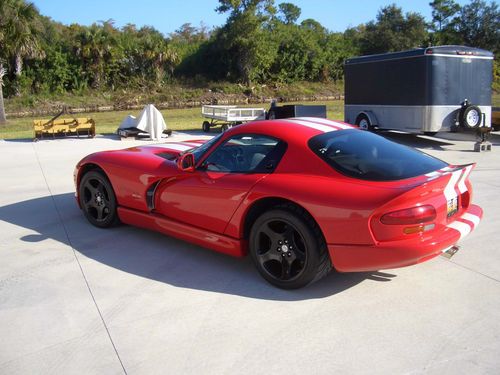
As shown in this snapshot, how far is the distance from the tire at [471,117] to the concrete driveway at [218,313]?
8.42 meters

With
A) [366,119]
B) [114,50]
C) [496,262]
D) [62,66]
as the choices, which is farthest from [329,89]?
[496,262]

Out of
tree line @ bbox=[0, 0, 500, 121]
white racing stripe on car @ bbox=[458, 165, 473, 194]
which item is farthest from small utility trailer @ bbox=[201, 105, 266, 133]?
tree line @ bbox=[0, 0, 500, 121]

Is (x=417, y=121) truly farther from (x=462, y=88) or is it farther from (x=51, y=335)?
(x=51, y=335)

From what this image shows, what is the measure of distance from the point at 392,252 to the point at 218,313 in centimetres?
133

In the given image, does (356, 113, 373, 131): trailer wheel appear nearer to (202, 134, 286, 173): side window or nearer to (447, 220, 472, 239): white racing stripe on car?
(202, 134, 286, 173): side window

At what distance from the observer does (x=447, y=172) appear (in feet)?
13.2

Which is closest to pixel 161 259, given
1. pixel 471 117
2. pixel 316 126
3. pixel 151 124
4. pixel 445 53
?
pixel 316 126

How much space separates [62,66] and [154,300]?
43.6 meters

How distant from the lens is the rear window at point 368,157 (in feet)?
12.8

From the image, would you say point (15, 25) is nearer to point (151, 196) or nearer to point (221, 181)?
point (151, 196)

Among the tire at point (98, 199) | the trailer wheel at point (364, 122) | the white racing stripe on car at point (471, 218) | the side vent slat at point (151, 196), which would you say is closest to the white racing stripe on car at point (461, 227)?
the white racing stripe on car at point (471, 218)

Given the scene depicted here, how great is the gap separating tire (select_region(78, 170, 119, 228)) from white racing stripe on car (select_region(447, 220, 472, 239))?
347 cm

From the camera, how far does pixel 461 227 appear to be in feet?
12.8

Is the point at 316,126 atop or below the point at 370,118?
atop
